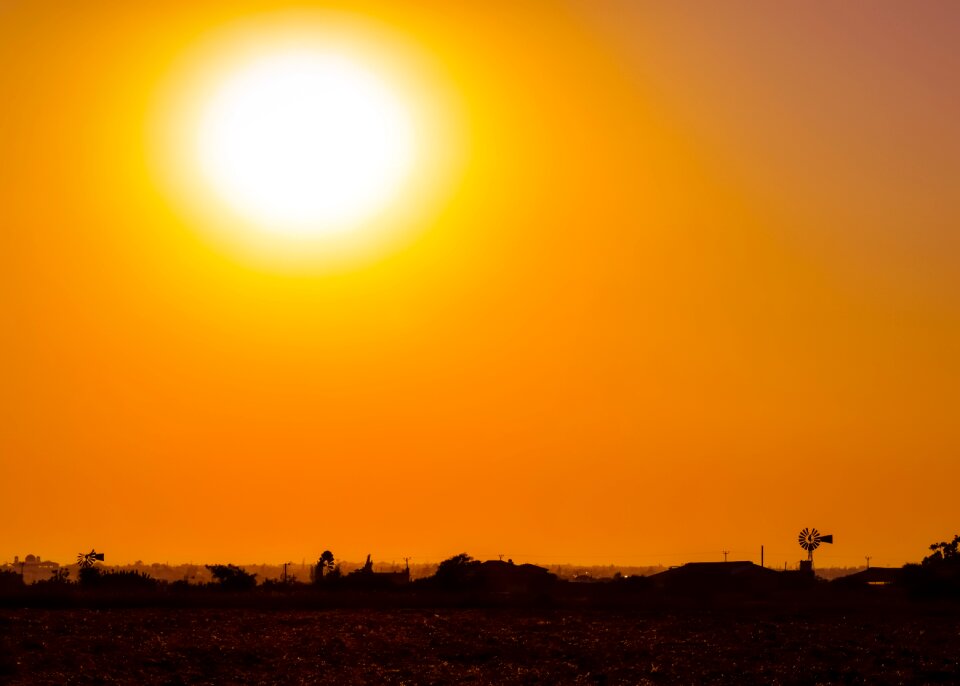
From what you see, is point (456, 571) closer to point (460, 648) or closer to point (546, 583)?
point (546, 583)

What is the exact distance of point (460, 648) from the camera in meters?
66.2

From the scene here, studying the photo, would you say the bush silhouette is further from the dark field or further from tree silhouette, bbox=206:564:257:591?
the dark field

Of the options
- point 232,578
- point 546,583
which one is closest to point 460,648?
point 232,578

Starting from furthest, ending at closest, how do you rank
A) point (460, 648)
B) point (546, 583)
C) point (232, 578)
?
point (546, 583) < point (232, 578) < point (460, 648)

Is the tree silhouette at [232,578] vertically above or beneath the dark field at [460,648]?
above

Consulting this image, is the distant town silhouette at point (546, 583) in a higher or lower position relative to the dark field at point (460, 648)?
higher

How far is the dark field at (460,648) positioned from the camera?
56.6 meters

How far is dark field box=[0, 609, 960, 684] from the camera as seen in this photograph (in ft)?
186

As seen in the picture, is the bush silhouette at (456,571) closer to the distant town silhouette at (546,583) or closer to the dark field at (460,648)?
the distant town silhouette at (546,583)

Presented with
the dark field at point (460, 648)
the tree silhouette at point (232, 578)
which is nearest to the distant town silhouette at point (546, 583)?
the tree silhouette at point (232, 578)

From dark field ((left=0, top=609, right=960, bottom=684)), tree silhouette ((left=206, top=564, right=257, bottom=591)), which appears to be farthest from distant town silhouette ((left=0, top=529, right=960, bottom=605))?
dark field ((left=0, top=609, right=960, bottom=684))

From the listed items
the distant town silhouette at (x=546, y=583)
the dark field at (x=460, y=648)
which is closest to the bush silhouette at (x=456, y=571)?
the distant town silhouette at (x=546, y=583)

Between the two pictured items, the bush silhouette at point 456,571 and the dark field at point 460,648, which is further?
the bush silhouette at point 456,571

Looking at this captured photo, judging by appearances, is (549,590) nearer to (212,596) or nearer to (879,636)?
(212,596)
